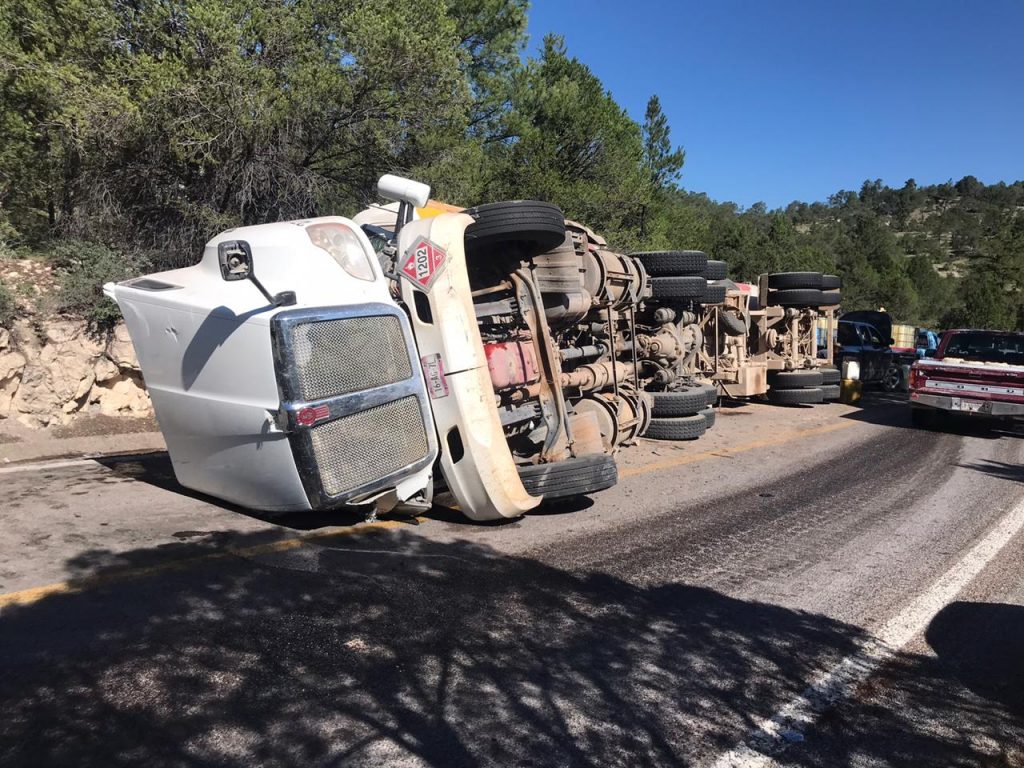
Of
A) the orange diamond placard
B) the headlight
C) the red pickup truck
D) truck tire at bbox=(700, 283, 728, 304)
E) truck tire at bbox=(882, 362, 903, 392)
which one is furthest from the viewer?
truck tire at bbox=(882, 362, 903, 392)

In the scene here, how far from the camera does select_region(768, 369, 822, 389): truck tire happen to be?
44.1 feet

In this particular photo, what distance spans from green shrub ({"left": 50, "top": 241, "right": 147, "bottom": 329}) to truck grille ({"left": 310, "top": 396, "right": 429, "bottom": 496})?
21.5 feet

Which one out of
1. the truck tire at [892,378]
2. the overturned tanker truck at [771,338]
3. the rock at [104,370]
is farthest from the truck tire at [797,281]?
the rock at [104,370]

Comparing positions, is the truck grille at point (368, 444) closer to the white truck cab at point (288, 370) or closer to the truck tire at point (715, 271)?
the white truck cab at point (288, 370)

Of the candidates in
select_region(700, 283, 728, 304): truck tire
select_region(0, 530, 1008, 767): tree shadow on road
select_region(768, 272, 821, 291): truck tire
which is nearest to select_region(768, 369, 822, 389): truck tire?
select_region(768, 272, 821, 291): truck tire

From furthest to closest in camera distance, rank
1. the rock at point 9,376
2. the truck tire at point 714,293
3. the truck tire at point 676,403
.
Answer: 1. the truck tire at point 714,293
2. the truck tire at point 676,403
3. the rock at point 9,376

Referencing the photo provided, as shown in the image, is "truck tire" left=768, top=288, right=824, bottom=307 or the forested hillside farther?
"truck tire" left=768, top=288, right=824, bottom=307

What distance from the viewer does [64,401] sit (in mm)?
8719

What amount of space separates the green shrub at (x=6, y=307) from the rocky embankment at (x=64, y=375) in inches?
3.9

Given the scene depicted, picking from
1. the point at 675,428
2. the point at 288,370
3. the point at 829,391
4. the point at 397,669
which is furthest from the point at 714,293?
the point at 397,669

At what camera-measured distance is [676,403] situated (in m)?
9.11

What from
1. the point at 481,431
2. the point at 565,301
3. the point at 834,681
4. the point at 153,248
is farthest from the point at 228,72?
the point at 834,681

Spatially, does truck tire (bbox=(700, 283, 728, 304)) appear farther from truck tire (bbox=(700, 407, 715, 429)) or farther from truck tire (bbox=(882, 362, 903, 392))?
truck tire (bbox=(882, 362, 903, 392))

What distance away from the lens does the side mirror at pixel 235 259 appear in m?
4.02
